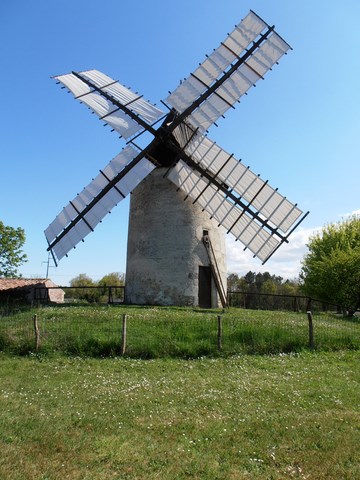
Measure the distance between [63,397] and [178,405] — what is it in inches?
94.4

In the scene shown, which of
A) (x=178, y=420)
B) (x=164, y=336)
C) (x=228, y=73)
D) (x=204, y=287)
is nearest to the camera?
(x=178, y=420)

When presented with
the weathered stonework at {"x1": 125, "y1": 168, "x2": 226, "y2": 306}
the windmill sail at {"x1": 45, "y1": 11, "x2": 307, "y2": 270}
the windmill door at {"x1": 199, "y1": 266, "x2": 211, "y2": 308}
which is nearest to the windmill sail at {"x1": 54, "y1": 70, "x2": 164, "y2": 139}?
the windmill sail at {"x1": 45, "y1": 11, "x2": 307, "y2": 270}

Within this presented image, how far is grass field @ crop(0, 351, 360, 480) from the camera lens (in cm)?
515

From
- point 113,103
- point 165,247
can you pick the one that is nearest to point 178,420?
point 165,247

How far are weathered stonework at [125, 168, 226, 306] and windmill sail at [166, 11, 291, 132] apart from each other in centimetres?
387

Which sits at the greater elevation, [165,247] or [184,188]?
[184,188]

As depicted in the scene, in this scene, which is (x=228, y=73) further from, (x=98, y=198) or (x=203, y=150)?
(x=98, y=198)

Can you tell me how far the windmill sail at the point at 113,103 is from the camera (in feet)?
60.1

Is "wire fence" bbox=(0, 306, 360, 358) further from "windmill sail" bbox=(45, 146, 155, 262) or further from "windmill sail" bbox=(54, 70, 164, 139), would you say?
"windmill sail" bbox=(54, 70, 164, 139)

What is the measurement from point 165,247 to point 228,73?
8.84 metres

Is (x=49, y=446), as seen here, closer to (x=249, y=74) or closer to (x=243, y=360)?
(x=243, y=360)

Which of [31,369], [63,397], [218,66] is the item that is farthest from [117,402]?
[218,66]

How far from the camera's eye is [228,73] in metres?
18.3

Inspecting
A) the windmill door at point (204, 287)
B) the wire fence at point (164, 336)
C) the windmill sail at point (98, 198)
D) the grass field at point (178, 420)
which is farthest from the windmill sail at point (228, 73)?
the grass field at point (178, 420)
